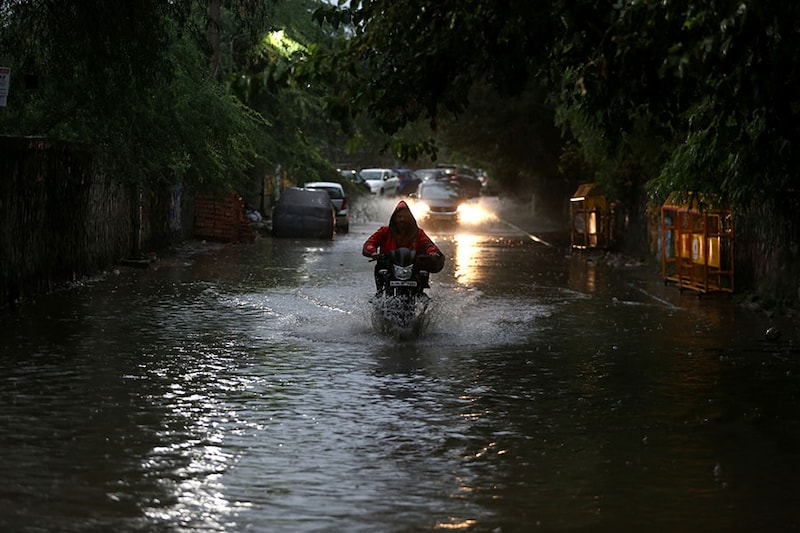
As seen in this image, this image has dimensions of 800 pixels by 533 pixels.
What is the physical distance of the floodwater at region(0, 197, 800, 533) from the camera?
741 cm

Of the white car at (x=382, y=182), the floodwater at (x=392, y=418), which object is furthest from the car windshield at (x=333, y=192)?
the white car at (x=382, y=182)

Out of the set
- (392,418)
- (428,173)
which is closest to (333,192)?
Result: (392,418)

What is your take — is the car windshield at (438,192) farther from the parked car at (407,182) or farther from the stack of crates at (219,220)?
the parked car at (407,182)

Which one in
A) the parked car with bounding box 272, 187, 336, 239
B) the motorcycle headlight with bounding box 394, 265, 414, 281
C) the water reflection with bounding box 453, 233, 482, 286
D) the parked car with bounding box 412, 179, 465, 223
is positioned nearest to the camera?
the motorcycle headlight with bounding box 394, 265, 414, 281

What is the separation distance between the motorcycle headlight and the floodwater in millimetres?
658

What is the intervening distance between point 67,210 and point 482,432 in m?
13.3

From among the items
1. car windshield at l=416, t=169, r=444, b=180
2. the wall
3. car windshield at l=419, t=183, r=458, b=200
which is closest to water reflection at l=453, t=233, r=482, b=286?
the wall

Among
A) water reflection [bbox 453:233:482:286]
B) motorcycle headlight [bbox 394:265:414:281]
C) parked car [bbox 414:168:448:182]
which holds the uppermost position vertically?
parked car [bbox 414:168:448:182]

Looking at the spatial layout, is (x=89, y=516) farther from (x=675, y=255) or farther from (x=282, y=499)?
(x=675, y=255)

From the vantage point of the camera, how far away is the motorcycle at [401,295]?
15.3 m

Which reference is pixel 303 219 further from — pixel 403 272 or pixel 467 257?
pixel 403 272

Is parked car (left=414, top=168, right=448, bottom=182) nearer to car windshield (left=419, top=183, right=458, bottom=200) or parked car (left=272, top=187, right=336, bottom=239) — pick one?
car windshield (left=419, top=183, right=458, bottom=200)

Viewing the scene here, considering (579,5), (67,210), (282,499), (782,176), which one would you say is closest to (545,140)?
(67,210)

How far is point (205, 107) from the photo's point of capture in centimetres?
2722
